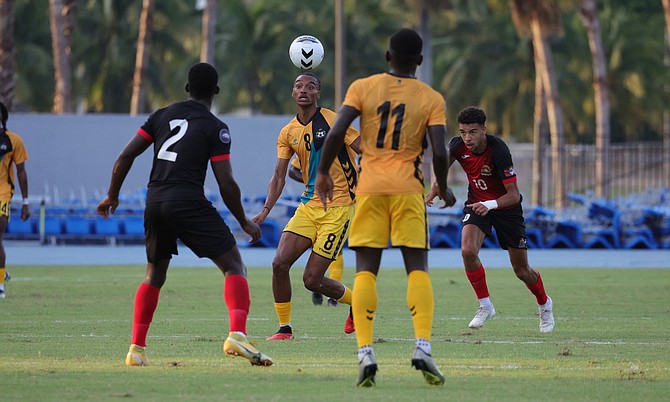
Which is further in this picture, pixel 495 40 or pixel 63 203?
pixel 495 40

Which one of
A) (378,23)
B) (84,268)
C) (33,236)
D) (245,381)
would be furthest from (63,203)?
(378,23)

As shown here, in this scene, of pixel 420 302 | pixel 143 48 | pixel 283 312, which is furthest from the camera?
pixel 143 48

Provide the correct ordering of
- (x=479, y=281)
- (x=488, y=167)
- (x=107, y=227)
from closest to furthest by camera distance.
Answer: (x=488, y=167) → (x=479, y=281) → (x=107, y=227)

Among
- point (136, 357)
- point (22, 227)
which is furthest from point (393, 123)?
point (22, 227)

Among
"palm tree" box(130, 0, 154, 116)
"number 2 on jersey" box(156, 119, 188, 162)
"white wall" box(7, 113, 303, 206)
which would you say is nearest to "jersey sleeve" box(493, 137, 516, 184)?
"number 2 on jersey" box(156, 119, 188, 162)

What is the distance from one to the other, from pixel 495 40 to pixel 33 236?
4038 cm

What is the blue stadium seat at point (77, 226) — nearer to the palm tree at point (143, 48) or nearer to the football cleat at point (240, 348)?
the palm tree at point (143, 48)

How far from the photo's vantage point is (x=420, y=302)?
331 inches

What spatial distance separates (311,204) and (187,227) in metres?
2.95

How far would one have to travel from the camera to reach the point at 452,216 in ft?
101

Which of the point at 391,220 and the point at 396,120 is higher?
the point at 396,120

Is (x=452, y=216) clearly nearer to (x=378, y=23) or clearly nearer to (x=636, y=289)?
(x=636, y=289)

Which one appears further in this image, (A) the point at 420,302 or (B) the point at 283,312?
(B) the point at 283,312

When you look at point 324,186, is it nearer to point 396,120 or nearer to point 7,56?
point 396,120
